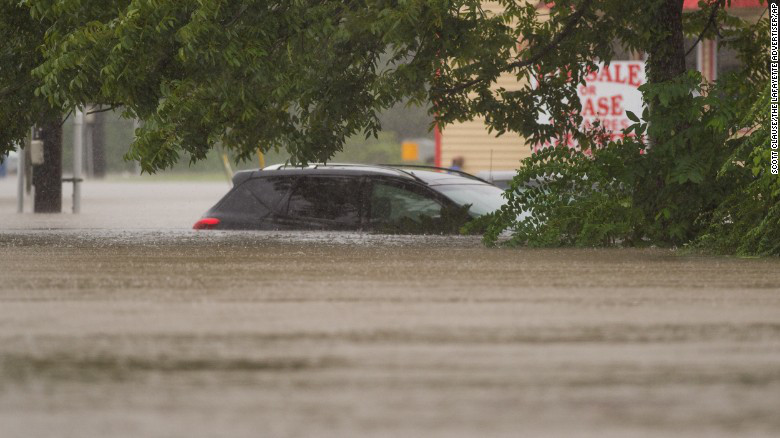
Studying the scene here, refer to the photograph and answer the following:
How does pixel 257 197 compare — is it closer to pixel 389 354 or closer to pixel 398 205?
pixel 398 205

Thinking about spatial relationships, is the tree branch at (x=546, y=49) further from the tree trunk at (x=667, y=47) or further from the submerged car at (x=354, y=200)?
the submerged car at (x=354, y=200)

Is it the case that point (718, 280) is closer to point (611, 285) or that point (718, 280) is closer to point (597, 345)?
point (611, 285)

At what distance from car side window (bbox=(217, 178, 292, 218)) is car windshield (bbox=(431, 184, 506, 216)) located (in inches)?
68.1

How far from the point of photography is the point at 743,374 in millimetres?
2486

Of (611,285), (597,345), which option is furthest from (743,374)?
(611,285)

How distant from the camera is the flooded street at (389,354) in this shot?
2.08 meters

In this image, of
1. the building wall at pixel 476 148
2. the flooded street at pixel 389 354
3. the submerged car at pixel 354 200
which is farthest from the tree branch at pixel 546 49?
the building wall at pixel 476 148

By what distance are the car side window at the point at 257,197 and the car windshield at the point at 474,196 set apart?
1.73 m

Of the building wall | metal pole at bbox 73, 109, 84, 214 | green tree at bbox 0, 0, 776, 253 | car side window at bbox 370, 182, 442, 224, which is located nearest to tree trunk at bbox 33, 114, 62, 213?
metal pole at bbox 73, 109, 84, 214

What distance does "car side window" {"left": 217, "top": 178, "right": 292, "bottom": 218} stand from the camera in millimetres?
14180

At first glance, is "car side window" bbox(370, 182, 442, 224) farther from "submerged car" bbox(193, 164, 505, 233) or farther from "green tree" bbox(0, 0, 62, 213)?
"green tree" bbox(0, 0, 62, 213)

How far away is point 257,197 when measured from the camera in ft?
46.9

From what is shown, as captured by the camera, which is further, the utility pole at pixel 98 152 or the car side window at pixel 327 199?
the utility pole at pixel 98 152

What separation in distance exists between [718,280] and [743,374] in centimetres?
201
